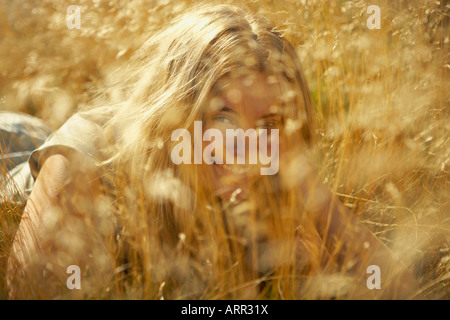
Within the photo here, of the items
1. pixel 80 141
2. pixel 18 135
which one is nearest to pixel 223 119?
pixel 80 141

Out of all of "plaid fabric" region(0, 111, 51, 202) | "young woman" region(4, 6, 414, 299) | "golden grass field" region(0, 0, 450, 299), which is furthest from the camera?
"plaid fabric" region(0, 111, 51, 202)

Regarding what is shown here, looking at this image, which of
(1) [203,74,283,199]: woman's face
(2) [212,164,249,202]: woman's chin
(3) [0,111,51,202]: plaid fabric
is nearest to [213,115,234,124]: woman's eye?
(1) [203,74,283,199]: woman's face

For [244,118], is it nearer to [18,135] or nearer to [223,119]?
[223,119]

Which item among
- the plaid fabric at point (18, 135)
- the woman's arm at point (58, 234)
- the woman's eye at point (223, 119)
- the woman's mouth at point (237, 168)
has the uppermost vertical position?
the woman's eye at point (223, 119)

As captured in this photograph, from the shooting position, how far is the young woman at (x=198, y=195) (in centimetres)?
98

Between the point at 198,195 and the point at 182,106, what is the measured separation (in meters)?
0.26

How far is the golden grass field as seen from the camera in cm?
126

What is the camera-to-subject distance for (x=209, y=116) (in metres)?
1.17

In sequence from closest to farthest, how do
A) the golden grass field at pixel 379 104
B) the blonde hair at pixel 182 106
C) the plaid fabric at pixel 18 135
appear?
the blonde hair at pixel 182 106 → the golden grass field at pixel 379 104 → the plaid fabric at pixel 18 135

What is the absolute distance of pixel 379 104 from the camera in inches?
54.6

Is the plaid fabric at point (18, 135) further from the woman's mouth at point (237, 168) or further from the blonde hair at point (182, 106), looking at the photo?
the woman's mouth at point (237, 168)

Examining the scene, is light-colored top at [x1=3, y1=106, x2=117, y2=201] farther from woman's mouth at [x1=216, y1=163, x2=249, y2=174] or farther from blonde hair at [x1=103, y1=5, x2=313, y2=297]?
woman's mouth at [x1=216, y1=163, x2=249, y2=174]

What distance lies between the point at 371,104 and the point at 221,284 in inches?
30.7

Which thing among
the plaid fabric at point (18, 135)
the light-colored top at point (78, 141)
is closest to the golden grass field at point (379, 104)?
the light-colored top at point (78, 141)
